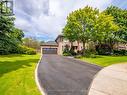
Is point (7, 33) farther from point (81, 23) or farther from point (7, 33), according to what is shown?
point (81, 23)

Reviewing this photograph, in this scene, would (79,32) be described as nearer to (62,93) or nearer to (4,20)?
(4,20)

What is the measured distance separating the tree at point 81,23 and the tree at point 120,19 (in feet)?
44.8

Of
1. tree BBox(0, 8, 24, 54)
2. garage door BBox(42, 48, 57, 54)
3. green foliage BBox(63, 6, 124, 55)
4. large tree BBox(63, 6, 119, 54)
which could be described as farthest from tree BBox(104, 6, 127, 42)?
tree BBox(0, 8, 24, 54)

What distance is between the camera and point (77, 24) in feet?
137

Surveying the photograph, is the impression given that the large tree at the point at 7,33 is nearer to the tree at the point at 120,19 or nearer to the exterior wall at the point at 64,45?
the tree at the point at 120,19

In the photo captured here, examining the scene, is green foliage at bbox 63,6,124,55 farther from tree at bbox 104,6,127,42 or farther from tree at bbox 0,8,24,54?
tree at bbox 0,8,24,54

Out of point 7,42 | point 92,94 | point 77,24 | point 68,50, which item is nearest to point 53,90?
point 92,94

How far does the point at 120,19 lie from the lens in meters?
54.8

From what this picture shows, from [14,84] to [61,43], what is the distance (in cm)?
5249

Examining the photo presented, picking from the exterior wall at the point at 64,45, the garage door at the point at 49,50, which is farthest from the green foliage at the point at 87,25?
the garage door at the point at 49,50

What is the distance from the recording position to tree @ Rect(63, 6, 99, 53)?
138 ft

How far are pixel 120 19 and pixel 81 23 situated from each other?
1725 cm

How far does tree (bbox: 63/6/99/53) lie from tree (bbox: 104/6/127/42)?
1366 centimetres

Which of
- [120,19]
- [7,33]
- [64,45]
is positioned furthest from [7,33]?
[64,45]
